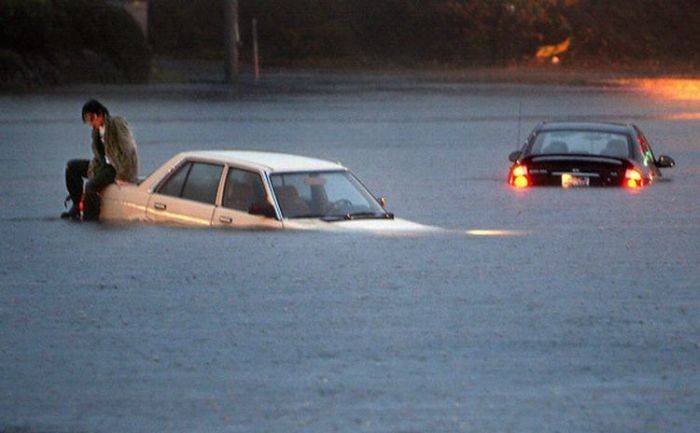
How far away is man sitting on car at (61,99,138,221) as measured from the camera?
19.2 meters

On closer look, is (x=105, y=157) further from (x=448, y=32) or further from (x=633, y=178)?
(x=448, y=32)

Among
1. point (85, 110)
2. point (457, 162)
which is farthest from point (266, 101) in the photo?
point (85, 110)

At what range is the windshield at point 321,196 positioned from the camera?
17.6 m

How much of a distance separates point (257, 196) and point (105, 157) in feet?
7.76

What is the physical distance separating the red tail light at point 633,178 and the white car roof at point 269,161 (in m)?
7.35

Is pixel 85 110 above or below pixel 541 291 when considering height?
above

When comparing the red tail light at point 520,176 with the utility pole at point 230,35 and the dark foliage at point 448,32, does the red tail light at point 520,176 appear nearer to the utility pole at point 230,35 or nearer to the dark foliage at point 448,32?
the utility pole at point 230,35

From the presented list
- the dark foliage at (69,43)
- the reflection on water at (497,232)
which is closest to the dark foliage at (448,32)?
the dark foliage at (69,43)

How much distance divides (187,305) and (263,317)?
0.83 m

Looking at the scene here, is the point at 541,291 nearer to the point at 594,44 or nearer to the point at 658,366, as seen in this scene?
the point at 658,366

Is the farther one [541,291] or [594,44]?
[594,44]

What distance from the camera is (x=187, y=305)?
14.3 m

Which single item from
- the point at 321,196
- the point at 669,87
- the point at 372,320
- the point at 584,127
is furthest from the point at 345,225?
the point at 669,87

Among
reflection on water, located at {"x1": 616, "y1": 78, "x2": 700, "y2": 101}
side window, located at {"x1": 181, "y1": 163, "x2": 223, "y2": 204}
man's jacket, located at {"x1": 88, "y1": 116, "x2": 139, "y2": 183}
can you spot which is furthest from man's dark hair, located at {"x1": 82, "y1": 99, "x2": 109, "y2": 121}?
reflection on water, located at {"x1": 616, "y1": 78, "x2": 700, "y2": 101}
